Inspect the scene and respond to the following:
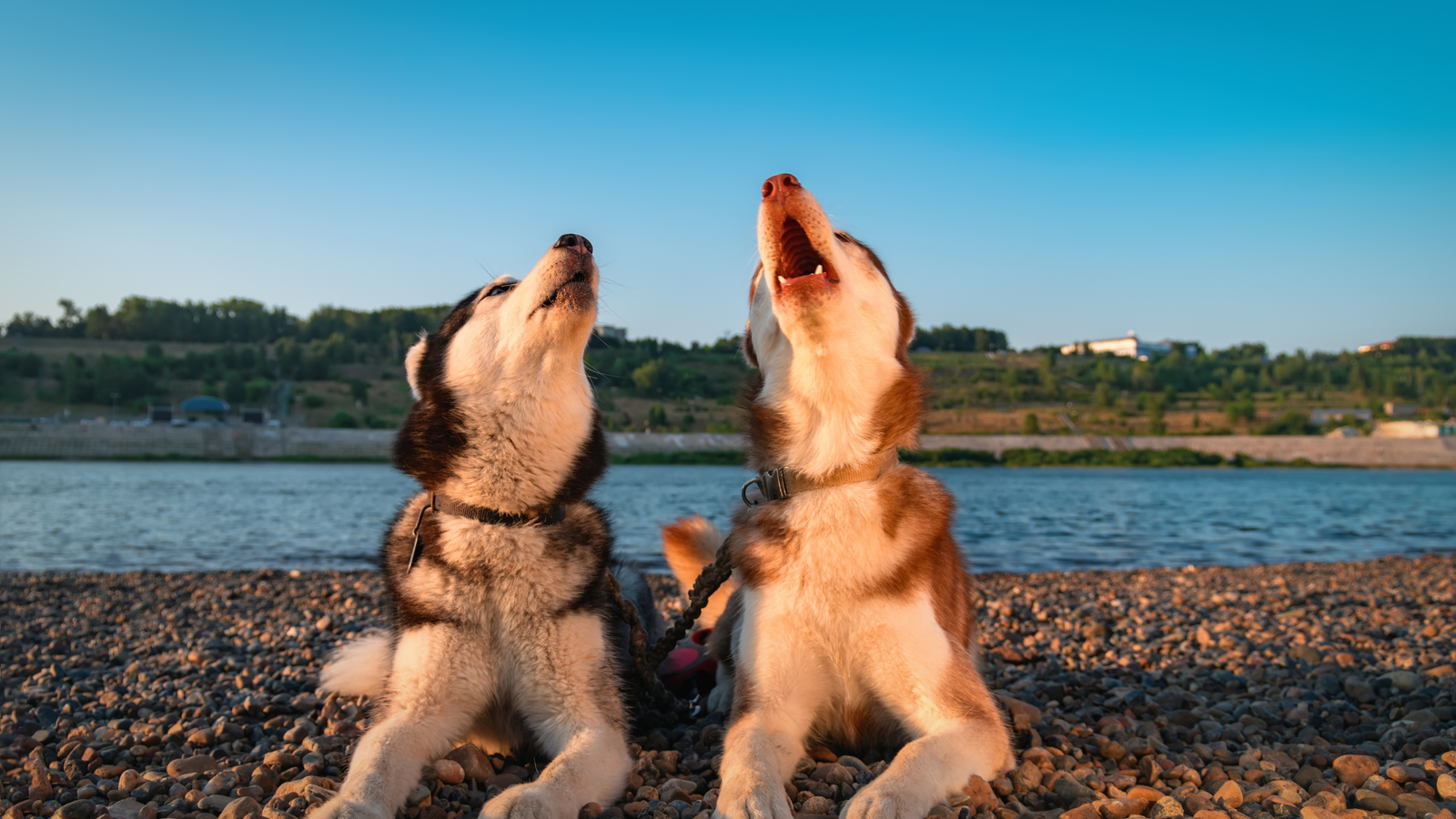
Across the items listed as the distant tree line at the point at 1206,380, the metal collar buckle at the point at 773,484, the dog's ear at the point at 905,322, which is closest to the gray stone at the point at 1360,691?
the dog's ear at the point at 905,322

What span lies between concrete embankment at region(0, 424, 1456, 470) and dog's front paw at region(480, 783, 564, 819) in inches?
2185

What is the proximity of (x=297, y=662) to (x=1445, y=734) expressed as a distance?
22.5ft

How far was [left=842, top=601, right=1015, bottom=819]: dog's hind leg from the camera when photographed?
2.81 meters

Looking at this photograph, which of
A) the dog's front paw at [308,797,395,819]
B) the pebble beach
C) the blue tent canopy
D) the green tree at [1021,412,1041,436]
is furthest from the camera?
the blue tent canopy

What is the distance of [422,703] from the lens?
116 inches

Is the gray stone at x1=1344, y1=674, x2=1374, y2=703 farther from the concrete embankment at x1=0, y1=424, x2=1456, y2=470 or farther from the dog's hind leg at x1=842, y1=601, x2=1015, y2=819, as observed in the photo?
the concrete embankment at x1=0, y1=424, x2=1456, y2=470

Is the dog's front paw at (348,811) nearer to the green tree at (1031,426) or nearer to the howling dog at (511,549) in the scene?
the howling dog at (511,549)

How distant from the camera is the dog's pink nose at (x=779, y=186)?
312cm

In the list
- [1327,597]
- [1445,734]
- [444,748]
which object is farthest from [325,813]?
[1327,597]

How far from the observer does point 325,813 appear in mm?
2309

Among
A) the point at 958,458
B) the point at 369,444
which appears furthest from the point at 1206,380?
the point at 369,444

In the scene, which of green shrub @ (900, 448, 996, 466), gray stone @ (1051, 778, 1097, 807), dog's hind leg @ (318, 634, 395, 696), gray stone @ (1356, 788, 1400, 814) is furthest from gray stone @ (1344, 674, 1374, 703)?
Answer: green shrub @ (900, 448, 996, 466)

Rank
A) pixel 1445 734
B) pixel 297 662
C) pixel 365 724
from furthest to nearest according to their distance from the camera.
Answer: pixel 297 662, pixel 1445 734, pixel 365 724

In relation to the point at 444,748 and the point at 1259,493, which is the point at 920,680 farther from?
the point at 1259,493
